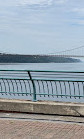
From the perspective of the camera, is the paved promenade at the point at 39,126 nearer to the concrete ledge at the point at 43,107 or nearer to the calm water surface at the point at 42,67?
the concrete ledge at the point at 43,107

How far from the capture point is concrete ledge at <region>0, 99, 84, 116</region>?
7449 mm

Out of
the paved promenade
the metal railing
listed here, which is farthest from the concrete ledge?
the metal railing

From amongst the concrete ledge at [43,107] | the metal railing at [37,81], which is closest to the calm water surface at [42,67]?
the metal railing at [37,81]

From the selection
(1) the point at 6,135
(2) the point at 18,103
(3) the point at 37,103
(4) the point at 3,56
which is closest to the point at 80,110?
(3) the point at 37,103

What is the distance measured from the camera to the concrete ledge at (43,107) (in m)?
7.45

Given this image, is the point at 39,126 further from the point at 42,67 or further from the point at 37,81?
the point at 42,67

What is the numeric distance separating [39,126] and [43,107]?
1232 millimetres

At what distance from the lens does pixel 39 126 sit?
6.54m

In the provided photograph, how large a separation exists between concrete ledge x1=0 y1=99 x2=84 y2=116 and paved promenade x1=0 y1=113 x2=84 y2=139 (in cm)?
15

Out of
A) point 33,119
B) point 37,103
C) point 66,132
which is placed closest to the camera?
point 66,132

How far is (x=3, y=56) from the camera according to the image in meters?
114

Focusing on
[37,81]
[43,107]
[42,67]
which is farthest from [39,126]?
[42,67]

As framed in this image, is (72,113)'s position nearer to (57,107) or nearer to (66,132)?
(57,107)

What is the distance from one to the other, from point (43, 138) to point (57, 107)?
2.07 metres
